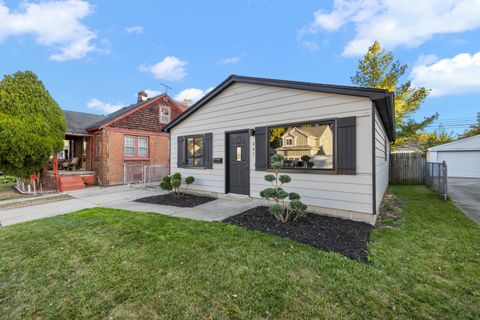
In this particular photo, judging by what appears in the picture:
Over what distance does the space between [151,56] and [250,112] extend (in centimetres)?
1276

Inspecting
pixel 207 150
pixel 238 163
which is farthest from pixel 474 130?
pixel 207 150

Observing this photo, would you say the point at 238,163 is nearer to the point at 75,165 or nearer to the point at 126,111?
the point at 126,111

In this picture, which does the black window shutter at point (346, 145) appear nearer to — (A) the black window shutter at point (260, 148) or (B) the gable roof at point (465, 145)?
(A) the black window shutter at point (260, 148)

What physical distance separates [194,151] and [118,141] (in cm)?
608

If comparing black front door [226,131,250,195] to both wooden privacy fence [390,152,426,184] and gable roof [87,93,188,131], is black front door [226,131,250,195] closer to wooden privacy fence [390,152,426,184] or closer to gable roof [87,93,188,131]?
gable roof [87,93,188,131]

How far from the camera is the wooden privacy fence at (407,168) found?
12008mm

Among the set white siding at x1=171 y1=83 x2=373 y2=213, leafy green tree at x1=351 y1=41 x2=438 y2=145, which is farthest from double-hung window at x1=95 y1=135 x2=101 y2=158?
leafy green tree at x1=351 y1=41 x2=438 y2=145

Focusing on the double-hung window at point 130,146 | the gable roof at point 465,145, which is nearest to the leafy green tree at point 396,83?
the gable roof at point 465,145

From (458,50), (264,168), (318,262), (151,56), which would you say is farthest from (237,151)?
(458,50)

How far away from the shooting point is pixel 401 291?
2.28 meters

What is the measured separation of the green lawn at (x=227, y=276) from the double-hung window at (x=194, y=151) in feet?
13.4

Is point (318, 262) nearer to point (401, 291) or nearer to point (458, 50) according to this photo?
point (401, 291)

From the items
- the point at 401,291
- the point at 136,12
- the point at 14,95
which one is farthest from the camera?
→ the point at 136,12

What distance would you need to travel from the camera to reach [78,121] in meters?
13.7
